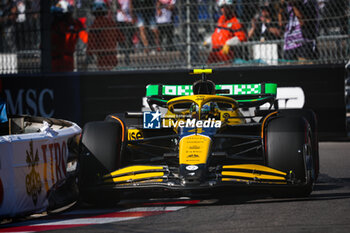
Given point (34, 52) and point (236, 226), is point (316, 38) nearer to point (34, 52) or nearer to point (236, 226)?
point (34, 52)

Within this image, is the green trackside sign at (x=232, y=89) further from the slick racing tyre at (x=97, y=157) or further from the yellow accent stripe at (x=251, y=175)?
the yellow accent stripe at (x=251, y=175)

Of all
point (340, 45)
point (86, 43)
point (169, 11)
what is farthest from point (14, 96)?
point (340, 45)

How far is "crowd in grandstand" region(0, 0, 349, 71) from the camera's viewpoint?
1128 centimetres

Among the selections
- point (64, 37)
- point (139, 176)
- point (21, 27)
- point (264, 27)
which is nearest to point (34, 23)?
point (21, 27)

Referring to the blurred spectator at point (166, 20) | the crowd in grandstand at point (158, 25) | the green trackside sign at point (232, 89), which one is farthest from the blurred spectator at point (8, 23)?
the green trackside sign at point (232, 89)

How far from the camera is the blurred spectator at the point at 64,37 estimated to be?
40.6ft

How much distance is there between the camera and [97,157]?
6250mm

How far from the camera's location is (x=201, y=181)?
5.70m

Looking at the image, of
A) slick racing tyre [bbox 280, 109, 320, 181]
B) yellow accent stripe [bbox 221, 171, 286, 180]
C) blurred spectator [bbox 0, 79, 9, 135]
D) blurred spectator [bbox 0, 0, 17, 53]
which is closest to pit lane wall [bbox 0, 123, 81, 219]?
blurred spectator [bbox 0, 79, 9, 135]

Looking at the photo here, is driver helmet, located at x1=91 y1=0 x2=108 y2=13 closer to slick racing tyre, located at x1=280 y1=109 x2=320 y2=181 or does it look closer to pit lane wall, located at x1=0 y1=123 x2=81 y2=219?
slick racing tyre, located at x1=280 y1=109 x2=320 y2=181

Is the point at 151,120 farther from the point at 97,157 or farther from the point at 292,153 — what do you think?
the point at 292,153

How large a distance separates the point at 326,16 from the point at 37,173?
6814 mm

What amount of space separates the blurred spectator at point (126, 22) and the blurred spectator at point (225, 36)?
4.54ft

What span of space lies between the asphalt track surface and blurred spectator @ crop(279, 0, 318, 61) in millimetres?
4941
